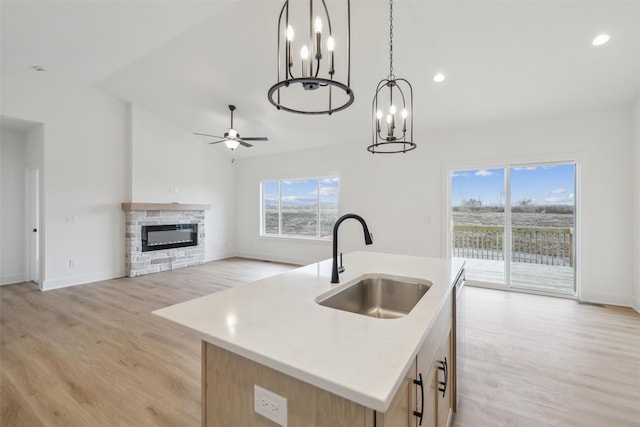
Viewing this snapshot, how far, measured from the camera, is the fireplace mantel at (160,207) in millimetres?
5445

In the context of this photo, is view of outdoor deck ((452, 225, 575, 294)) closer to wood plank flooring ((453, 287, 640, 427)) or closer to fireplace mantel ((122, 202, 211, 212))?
wood plank flooring ((453, 287, 640, 427))

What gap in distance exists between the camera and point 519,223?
4.47m

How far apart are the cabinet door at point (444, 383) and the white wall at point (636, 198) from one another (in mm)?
3790

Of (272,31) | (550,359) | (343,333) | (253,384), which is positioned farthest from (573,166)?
(253,384)

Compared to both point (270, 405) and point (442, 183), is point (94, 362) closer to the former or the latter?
point (270, 405)

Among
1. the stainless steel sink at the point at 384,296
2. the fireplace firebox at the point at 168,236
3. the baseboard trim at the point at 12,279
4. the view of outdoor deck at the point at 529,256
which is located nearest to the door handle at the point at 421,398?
the stainless steel sink at the point at 384,296

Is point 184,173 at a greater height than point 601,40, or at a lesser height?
lesser

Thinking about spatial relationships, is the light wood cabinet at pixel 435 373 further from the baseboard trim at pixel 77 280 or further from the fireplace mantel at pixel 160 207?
the baseboard trim at pixel 77 280

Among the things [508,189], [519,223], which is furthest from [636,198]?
[508,189]

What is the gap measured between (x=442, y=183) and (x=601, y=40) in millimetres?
→ 2503

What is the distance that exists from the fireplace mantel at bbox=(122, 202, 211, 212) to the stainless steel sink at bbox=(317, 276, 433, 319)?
5.35 m

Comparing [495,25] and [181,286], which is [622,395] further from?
[181,286]

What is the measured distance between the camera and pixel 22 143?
17.0ft

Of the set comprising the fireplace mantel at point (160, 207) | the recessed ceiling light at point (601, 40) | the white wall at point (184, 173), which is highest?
the recessed ceiling light at point (601, 40)
